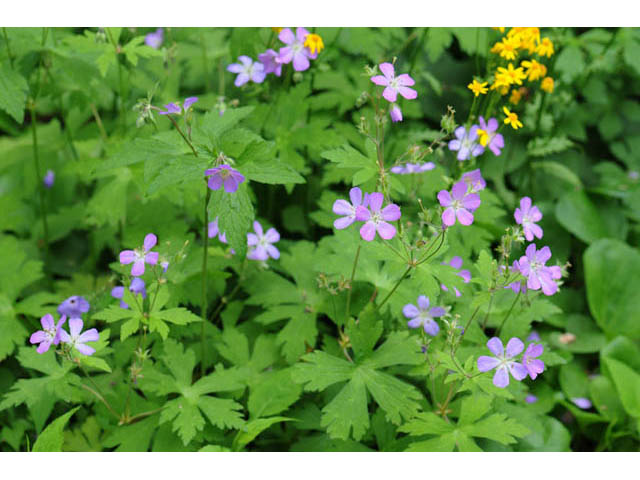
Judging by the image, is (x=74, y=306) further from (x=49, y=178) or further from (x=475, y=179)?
(x=475, y=179)

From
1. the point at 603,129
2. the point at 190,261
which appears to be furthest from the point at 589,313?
the point at 190,261

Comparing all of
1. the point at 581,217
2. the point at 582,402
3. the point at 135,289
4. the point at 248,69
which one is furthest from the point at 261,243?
the point at 581,217

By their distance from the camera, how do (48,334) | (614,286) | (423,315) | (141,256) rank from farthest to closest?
(614,286)
(423,315)
(141,256)
(48,334)

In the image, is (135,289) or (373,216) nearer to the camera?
(373,216)

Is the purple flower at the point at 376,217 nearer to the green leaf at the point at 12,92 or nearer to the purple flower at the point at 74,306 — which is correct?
the purple flower at the point at 74,306

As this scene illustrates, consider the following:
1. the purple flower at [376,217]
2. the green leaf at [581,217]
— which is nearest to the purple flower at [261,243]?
the purple flower at [376,217]

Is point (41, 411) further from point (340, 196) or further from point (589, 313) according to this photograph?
point (589, 313)

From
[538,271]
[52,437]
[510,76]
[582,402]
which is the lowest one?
[582,402]

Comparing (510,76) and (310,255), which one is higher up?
(510,76)
